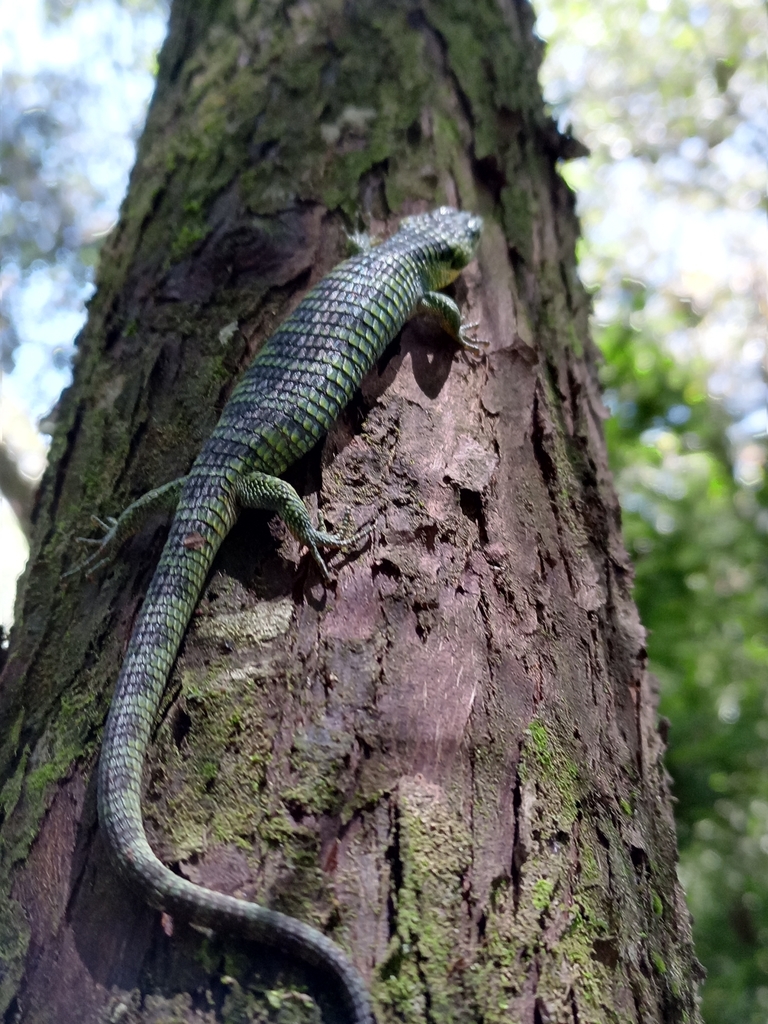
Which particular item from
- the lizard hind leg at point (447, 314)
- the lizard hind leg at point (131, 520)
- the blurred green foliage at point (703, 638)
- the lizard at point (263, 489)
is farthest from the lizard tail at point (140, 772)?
the blurred green foliage at point (703, 638)

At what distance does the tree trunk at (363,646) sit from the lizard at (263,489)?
0.05 metres

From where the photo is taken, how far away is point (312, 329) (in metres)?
2.55

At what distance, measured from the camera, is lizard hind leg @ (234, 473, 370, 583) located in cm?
210

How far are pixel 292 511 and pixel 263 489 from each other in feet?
0.47

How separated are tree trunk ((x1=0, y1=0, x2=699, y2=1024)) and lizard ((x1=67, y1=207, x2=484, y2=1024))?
0.16 ft

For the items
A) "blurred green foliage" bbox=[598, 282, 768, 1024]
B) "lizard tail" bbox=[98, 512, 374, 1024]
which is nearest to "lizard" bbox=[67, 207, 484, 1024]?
"lizard tail" bbox=[98, 512, 374, 1024]

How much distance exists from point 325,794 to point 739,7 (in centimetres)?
1436

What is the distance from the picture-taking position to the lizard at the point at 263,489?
5.06ft

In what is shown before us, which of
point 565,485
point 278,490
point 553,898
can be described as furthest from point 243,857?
point 565,485

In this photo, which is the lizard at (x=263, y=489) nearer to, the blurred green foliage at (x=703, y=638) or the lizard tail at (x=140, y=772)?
the lizard tail at (x=140, y=772)

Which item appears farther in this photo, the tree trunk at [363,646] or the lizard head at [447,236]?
the lizard head at [447,236]

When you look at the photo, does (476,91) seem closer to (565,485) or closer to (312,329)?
(312,329)

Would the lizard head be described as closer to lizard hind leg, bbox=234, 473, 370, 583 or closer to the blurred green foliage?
lizard hind leg, bbox=234, 473, 370, 583

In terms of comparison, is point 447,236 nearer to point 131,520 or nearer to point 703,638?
point 131,520
